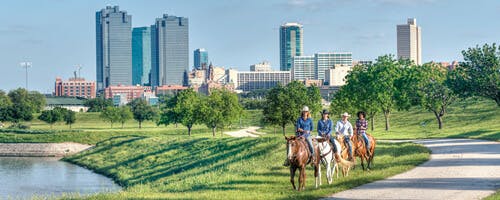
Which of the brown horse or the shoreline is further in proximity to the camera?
the shoreline

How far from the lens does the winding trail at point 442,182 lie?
2161 cm

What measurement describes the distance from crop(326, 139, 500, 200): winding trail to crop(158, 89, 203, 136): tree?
2449 inches

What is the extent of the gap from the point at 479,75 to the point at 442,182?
38.7 metres

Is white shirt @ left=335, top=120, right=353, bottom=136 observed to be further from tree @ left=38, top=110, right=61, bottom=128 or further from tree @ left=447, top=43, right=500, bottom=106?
tree @ left=38, top=110, right=61, bottom=128

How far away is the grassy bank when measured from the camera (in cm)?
2431

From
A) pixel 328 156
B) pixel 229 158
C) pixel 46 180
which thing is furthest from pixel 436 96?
pixel 328 156

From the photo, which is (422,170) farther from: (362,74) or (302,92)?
(362,74)

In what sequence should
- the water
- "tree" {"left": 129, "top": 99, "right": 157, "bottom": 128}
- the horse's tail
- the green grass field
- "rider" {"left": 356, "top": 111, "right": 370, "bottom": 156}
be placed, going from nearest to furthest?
the green grass field < the horse's tail < "rider" {"left": 356, "top": 111, "right": 370, "bottom": 156} < the water < "tree" {"left": 129, "top": 99, "right": 157, "bottom": 128}

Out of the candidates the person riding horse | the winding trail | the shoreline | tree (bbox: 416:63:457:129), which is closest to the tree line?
tree (bbox: 416:63:457:129)

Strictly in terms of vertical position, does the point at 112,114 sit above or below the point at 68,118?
above

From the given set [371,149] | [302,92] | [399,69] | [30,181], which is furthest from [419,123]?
[371,149]

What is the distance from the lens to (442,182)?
24.2 metres

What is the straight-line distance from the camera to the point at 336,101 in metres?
86.8

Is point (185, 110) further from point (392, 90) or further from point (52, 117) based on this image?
point (52, 117)
